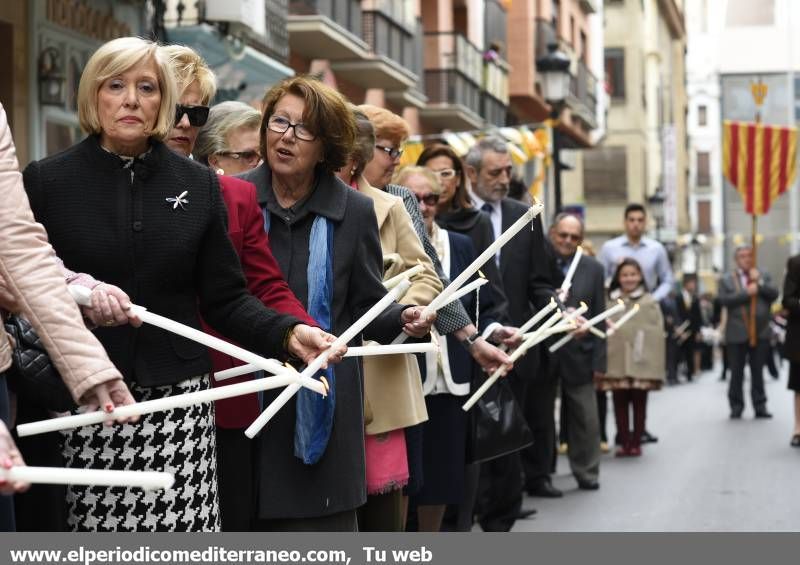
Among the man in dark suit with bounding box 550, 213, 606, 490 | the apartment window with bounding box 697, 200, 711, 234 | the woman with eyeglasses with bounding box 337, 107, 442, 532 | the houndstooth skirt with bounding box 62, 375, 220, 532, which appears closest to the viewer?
the houndstooth skirt with bounding box 62, 375, 220, 532

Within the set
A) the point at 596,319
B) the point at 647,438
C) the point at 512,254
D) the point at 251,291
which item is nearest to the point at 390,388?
the point at 251,291

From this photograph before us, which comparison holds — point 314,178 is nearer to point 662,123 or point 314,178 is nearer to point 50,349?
point 50,349

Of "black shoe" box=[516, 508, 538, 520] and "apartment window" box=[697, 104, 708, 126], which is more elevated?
"apartment window" box=[697, 104, 708, 126]

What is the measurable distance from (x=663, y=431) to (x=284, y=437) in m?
12.9

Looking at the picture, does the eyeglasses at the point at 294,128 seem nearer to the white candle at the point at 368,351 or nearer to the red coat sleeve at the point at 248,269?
the red coat sleeve at the point at 248,269

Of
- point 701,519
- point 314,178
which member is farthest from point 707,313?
point 314,178

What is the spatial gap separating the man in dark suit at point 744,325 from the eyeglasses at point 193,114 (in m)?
14.5

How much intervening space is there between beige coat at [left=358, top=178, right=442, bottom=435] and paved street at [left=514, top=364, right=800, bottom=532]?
12.4 feet

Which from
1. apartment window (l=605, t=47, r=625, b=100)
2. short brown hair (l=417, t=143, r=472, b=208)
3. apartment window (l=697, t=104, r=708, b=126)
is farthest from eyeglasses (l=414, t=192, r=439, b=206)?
apartment window (l=697, t=104, r=708, b=126)

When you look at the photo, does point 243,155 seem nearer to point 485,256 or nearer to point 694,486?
point 485,256

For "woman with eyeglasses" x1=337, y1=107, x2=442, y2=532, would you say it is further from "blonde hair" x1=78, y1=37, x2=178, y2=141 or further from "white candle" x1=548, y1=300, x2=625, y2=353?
"white candle" x1=548, y1=300, x2=625, y2=353

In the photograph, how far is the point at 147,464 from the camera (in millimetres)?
4250

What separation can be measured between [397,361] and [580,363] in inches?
263

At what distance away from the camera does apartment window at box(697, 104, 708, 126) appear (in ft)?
336
